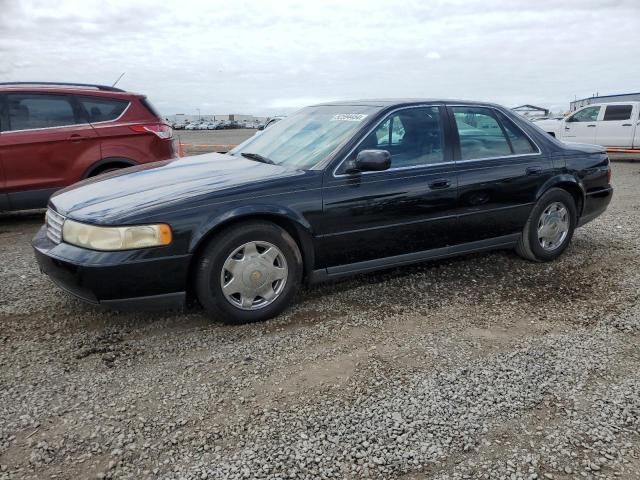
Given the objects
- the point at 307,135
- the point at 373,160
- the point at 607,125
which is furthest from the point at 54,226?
the point at 607,125

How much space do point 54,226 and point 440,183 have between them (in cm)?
281

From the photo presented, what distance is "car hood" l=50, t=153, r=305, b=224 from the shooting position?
3.29 metres

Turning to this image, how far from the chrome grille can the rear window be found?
3.23 meters

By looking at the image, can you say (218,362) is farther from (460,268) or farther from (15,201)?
(15,201)

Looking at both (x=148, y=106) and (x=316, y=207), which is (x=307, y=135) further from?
(x=148, y=106)

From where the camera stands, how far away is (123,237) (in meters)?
3.15

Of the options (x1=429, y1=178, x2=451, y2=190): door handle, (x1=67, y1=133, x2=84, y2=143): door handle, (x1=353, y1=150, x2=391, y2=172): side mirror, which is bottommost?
(x1=429, y1=178, x2=451, y2=190): door handle

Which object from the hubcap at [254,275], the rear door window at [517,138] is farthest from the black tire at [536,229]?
the hubcap at [254,275]

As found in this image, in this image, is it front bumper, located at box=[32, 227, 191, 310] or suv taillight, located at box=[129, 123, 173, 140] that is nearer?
front bumper, located at box=[32, 227, 191, 310]

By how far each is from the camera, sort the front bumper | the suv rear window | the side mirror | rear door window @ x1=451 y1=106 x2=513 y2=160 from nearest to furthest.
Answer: the front bumper → the side mirror → rear door window @ x1=451 y1=106 x2=513 y2=160 → the suv rear window

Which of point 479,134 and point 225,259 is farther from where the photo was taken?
point 479,134

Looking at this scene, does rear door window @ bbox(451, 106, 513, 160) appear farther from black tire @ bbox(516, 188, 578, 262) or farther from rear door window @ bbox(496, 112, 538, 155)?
black tire @ bbox(516, 188, 578, 262)

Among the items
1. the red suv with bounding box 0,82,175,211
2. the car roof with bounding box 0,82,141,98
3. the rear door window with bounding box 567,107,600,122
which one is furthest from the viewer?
the rear door window with bounding box 567,107,600,122

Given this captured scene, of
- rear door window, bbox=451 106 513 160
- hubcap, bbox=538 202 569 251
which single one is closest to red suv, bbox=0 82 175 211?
rear door window, bbox=451 106 513 160
